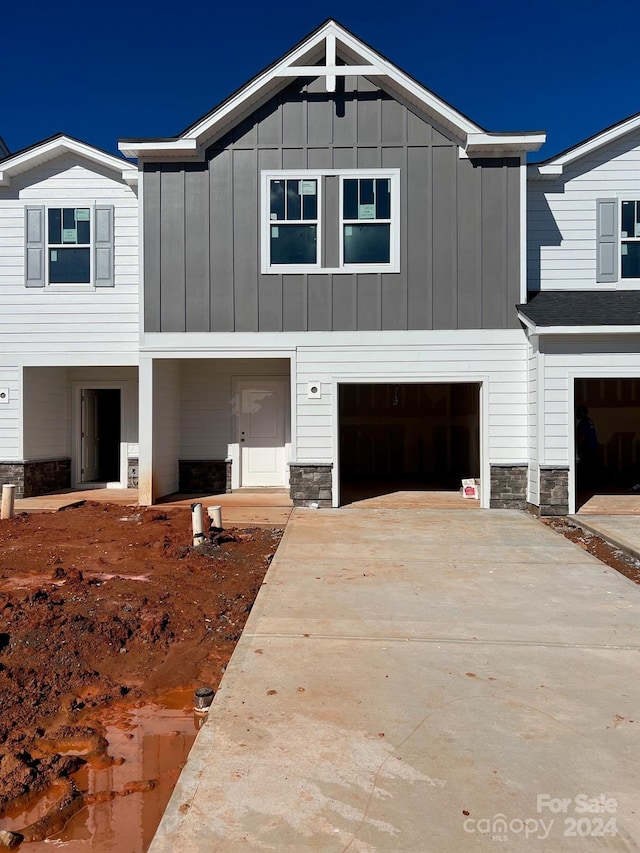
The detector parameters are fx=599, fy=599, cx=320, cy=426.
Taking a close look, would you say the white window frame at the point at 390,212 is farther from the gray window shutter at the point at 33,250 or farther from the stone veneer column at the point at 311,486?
the gray window shutter at the point at 33,250

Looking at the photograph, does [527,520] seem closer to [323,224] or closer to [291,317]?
[291,317]

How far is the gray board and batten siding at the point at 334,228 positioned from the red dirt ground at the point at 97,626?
4.08m

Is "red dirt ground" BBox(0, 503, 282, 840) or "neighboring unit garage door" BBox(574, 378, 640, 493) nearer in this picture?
"red dirt ground" BBox(0, 503, 282, 840)

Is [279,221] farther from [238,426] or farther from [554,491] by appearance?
[554,491]

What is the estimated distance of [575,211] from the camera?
10562mm

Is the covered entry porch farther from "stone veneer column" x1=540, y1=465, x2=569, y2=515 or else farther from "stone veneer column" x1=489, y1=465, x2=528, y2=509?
"stone veneer column" x1=540, y1=465, x2=569, y2=515

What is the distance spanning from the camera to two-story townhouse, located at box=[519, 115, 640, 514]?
9.13 meters

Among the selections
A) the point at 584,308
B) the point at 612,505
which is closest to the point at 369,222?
the point at 584,308

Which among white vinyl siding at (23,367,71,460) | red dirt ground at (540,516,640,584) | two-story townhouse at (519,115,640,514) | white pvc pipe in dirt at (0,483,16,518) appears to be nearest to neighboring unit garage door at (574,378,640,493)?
two-story townhouse at (519,115,640,514)

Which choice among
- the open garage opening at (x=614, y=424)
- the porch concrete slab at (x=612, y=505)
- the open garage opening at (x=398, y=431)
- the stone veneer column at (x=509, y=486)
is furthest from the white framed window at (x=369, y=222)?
the open garage opening at (x=614, y=424)

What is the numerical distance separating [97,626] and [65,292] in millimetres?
8032

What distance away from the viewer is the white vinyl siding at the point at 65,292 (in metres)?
10.9

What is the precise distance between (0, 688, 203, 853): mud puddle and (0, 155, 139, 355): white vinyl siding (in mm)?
8550

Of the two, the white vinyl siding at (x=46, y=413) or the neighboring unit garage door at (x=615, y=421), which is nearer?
the white vinyl siding at (x=46, y=413)
